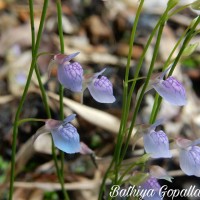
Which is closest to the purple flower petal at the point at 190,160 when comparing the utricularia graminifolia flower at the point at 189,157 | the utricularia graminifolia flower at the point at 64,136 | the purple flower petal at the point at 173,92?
the utricularia graminifolia flower at the point at 189,157

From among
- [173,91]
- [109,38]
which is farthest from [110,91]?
[109,38]

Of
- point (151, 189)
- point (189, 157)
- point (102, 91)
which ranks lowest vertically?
point (151, 189)

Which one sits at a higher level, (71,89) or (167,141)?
(71,89)

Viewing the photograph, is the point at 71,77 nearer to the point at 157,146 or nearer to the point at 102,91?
the point at 102,91

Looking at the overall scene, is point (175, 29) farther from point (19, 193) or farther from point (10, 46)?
point (19, 193)

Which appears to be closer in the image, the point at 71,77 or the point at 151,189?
Result: the point at 71,77

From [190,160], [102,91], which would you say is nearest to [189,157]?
[190,160]
